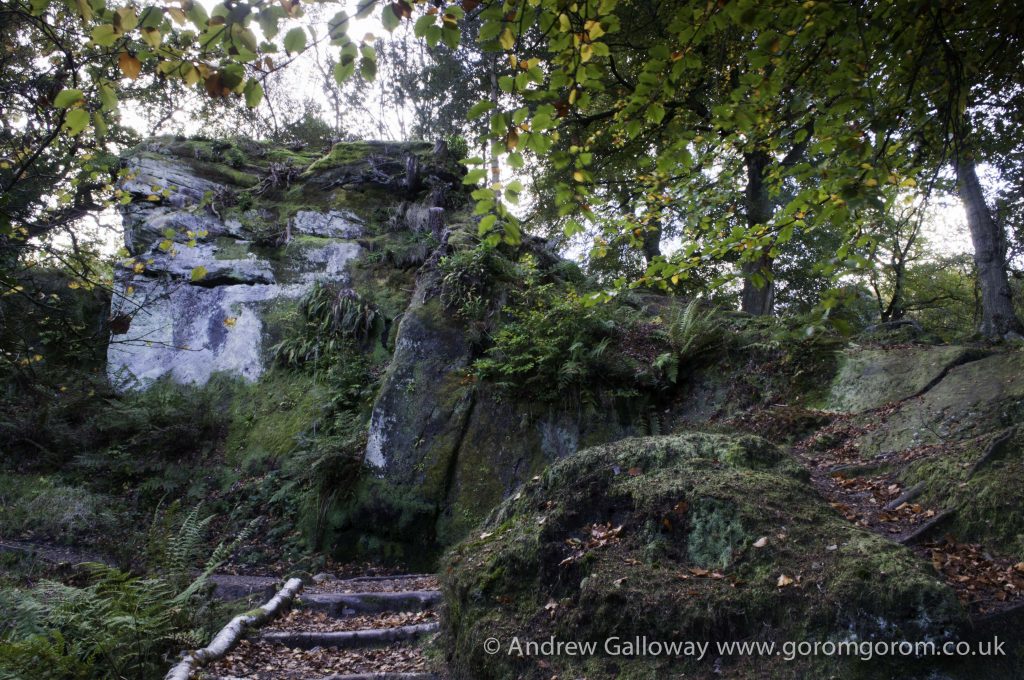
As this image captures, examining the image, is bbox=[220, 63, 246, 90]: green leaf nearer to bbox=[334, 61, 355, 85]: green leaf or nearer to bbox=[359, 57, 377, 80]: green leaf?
bbox=[334, 61, 355, 85]: green leaf

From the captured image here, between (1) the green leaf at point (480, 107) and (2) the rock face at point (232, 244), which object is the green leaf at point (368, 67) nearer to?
(1) the green leaf at point (480, 107)

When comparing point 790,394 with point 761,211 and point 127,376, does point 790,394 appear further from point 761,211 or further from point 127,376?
point 127,376

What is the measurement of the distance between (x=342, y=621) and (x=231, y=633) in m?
1.13

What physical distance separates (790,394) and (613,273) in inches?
252

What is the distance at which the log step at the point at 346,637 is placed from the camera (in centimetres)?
481

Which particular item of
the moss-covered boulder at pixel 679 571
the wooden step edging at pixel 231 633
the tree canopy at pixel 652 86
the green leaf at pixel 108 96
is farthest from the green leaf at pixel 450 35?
the wooden step edging at pixel 231 633

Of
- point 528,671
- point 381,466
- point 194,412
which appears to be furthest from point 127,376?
point 528,671

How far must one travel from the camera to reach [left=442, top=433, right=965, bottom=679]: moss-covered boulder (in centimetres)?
256

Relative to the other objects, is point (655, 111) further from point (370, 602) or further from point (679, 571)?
point (370, 602)

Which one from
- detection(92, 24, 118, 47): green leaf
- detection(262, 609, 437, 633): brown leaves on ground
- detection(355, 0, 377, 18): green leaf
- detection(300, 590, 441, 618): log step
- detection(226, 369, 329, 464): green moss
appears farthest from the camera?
detection(226, 369, 329, 464): green moss

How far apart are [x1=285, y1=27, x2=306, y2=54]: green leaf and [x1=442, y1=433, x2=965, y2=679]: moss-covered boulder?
9.68 ft

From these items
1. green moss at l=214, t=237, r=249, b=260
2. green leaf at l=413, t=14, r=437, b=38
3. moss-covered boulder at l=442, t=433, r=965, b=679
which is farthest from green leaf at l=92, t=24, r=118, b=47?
green moss at l=214, t=237, r=249, b=260

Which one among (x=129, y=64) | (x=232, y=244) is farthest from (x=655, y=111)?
(x=232, y=244)

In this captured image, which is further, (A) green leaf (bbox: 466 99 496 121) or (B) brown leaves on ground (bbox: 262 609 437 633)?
(B) brown leaves on ground (bbox: 262 609 437 633)
